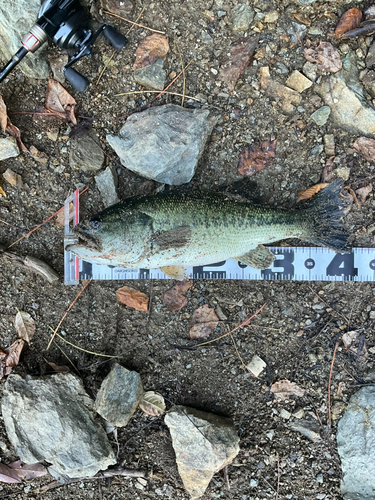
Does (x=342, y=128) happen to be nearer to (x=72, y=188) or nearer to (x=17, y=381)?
(x=72, y=188)

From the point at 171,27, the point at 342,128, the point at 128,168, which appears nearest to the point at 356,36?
the point at 342,128

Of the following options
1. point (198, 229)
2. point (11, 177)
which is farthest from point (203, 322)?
point (11, 177)

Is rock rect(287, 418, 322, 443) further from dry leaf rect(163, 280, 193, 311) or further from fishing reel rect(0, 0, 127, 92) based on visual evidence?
fishing reel rect(0, 0, 127, 92)

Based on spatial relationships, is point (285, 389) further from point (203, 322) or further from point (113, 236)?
point (113, 236)

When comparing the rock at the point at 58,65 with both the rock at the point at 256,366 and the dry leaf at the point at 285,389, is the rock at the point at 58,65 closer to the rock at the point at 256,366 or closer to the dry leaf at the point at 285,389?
the rock at the point at 256,366

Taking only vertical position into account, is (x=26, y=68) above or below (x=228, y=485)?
above

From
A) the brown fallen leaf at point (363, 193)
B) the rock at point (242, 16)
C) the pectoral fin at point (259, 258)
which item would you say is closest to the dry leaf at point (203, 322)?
the pectoral fin at point (259, 258)

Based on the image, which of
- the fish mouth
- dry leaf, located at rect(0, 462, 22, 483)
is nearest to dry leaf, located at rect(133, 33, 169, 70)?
the fish mouth
